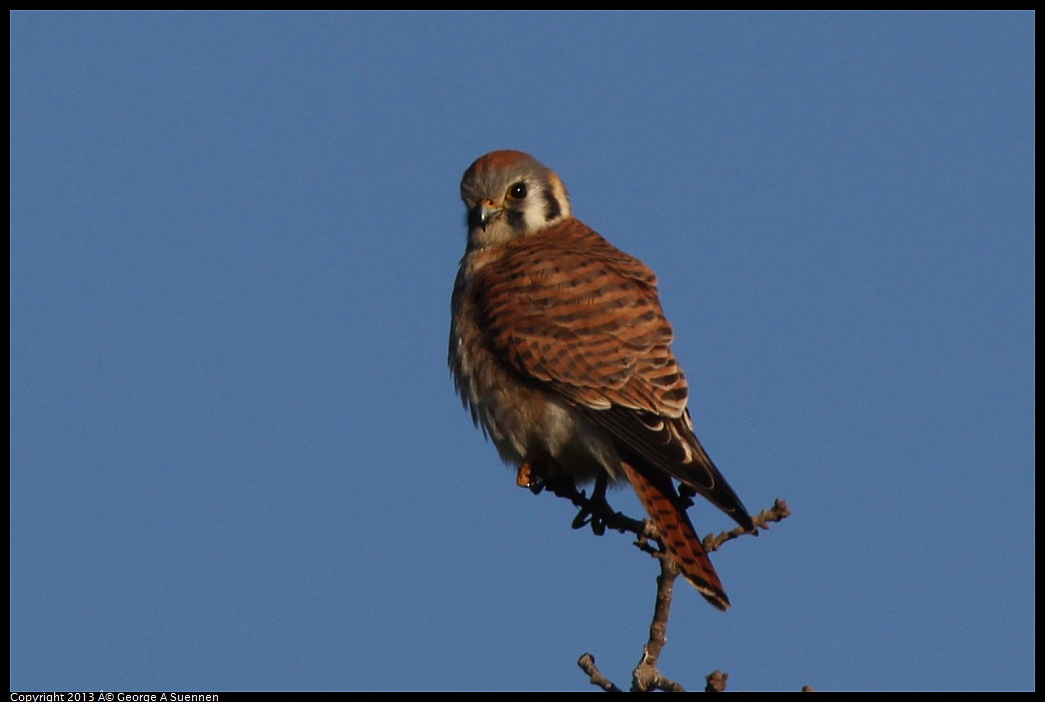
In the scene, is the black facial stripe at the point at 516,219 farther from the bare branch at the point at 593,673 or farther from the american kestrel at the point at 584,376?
the bare branch at the point at 593,673

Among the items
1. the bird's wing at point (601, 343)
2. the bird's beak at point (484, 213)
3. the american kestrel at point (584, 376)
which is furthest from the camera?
the bird's beak at point (484, 213)

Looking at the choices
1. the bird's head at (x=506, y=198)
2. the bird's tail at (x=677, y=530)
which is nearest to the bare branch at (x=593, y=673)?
the bird's tail at (x=677, y=530)

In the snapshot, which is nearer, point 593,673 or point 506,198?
point 593,673

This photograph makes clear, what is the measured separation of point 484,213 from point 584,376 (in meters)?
1.33

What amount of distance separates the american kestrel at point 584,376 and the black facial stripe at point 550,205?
15.1 inches

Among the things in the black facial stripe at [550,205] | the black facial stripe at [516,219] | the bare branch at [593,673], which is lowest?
the bare branch at [593,673]

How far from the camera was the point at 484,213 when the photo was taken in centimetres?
569

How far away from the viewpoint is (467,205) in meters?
5.92

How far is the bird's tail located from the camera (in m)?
3.91

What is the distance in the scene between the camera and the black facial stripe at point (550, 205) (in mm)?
5895

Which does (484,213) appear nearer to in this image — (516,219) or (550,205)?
(516,219)

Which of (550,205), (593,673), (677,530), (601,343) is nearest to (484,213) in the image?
(550,205)

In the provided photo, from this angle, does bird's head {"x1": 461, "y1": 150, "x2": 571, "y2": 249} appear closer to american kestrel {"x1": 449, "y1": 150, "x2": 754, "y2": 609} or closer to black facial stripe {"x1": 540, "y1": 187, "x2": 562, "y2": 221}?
black facial stripe {"x1": 540, "y1": 187, "x2": 562, "y2": 221}
